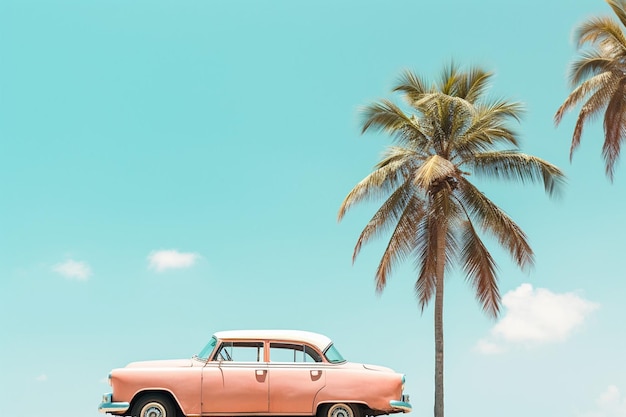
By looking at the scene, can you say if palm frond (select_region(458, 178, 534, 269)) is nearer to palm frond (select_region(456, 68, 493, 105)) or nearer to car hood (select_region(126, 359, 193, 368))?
palm frond (select_region(456, 68, 493, 105))

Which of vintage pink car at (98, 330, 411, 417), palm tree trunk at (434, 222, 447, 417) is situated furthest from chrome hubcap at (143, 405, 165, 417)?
palm tree trunk at (434, 222, 447, 417)

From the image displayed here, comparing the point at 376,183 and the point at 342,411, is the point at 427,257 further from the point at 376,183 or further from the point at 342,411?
the point at 342,411

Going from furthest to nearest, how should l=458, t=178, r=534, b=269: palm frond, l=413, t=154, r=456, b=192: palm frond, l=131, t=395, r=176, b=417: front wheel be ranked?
1. l=458, t=178, r=534, b=269: palm frond
2. l=413, t=154, r=456, b=192: palm frond
3. l=131, t=395, r=176, b=417: front wheel

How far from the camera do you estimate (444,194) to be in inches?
1118

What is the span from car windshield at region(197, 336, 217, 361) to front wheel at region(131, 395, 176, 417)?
129 cm

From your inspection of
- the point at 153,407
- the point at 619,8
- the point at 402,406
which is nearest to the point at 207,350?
the point at 153,407

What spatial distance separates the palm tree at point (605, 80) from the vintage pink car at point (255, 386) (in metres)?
15.0

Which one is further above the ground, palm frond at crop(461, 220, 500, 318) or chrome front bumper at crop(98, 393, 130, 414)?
palm frond at crop(461, 220, 500, 318)

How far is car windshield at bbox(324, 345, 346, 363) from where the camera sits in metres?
18.6

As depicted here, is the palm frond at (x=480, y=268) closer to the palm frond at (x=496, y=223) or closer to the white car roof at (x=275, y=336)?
the palm frond at (x=496, y=223)

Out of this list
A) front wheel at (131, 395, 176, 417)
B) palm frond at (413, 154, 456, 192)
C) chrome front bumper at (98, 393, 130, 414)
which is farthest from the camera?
palm frond at (413, 154, 456, 192)

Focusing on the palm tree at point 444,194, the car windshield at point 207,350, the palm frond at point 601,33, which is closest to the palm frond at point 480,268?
the palm tree at point 444,194

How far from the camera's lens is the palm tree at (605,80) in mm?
28516

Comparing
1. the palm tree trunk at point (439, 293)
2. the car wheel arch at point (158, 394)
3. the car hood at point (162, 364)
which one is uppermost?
the palm tree trunk at point (439, 293)
